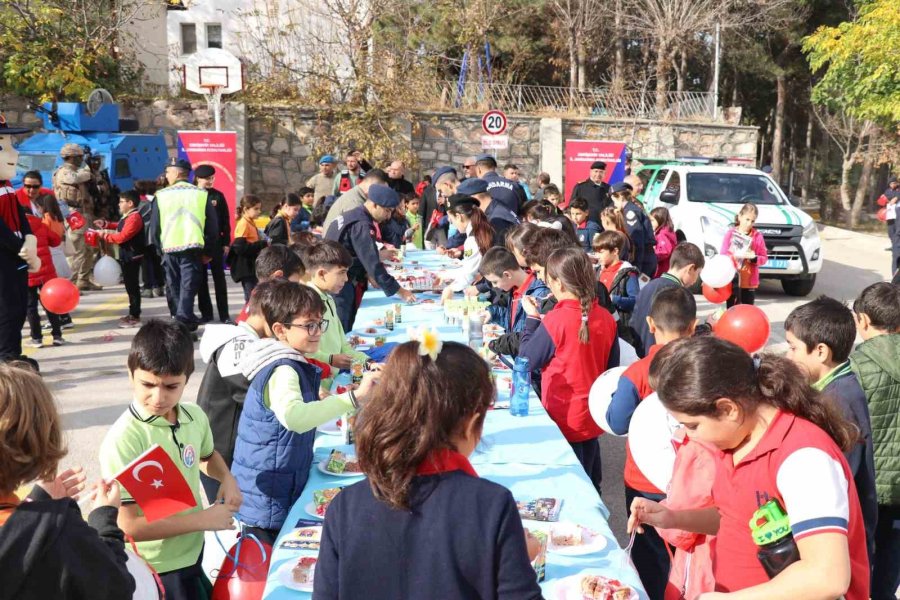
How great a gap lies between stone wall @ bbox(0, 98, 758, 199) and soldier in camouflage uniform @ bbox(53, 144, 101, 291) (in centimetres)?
763

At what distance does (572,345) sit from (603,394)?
539 mm

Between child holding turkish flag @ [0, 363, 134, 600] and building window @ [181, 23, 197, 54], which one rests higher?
building window @ [181, 23, 197, 54]

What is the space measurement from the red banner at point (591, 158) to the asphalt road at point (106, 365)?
460 centimetres

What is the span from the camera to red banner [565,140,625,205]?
17125mm

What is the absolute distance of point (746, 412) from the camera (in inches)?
83.4

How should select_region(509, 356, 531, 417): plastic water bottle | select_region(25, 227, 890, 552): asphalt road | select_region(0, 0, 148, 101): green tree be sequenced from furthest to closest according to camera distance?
select_region(0, 0, 148, 101): green tree
select_region(25, 227, 890, 552): asphalt road
select_region(509, 356, 531, 417): plastic water bottle

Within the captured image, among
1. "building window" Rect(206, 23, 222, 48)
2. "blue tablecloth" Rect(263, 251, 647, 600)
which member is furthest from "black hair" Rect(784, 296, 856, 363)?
"building window" Rect(206, 23, 222, 48)

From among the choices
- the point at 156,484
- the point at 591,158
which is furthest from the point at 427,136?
the point at 156,484

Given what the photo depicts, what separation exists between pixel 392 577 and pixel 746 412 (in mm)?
1006

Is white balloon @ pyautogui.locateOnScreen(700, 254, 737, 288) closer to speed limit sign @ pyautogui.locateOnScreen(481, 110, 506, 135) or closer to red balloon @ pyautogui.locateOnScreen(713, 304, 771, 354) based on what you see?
red balloon @ pyautogui.locateOnScreen(713, 304, 771, 354)

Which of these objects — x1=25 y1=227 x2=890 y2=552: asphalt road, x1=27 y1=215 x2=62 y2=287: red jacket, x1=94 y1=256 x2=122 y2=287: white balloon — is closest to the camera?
x1=25 y1=227 x2=890 y2=552: asphalt road

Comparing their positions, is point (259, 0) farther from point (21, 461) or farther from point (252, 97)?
point (21, 461)

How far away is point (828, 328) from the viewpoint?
315cm

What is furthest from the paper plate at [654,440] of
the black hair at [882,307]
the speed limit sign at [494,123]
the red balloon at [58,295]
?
the speed limit sign at [494,123]
